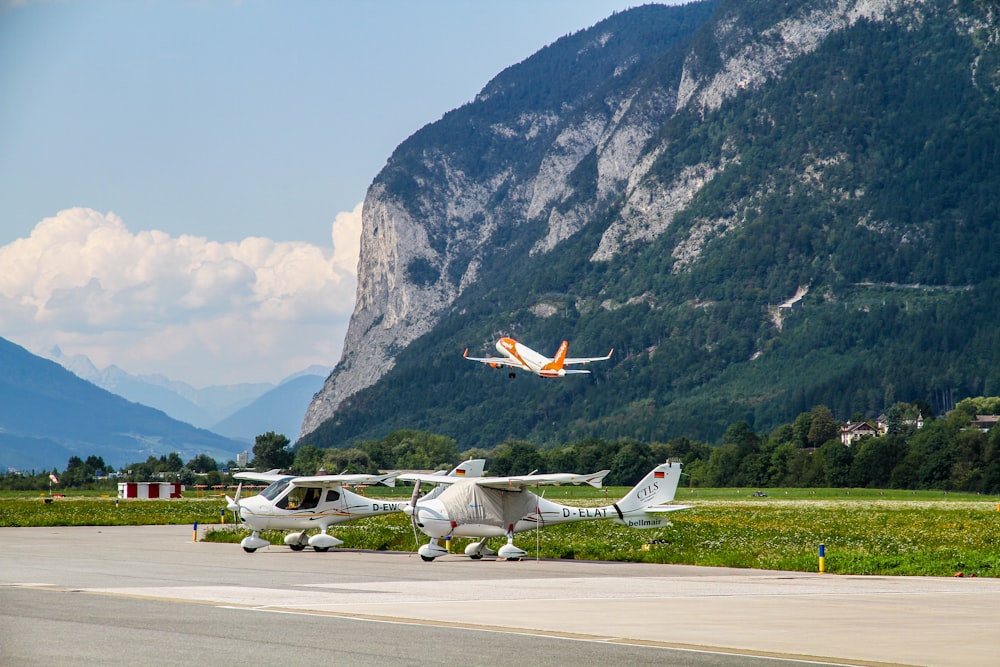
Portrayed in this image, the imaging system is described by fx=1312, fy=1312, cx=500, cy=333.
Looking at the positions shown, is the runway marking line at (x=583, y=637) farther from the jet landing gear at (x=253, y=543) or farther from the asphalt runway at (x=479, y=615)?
the jet landing gear at (x=253, y=543)

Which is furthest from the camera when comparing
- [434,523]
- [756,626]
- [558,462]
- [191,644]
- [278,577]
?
[558,462]

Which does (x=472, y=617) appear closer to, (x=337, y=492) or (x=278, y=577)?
(x=278, y=577)

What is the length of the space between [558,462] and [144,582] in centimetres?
13252

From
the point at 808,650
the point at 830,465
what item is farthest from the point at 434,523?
the point at 830,465

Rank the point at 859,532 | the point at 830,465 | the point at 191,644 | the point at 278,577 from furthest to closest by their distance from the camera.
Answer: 1. the point at 830,465
2. the point at 859,532
3. the point at 278,577
4. the point at 191,644

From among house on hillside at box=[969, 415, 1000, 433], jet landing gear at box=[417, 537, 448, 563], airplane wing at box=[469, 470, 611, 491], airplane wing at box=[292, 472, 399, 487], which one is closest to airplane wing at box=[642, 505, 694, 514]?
airplane wing at box=[469, 470, 611, 491]

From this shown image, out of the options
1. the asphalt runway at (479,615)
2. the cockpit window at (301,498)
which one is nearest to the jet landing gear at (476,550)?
the asphalt runway at (479,615)

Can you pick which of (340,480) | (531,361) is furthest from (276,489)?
(531,361)

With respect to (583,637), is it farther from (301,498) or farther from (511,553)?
(301,498)

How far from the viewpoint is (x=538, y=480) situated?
34.9m

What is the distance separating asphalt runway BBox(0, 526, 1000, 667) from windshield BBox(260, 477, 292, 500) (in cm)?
614

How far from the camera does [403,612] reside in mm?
20969

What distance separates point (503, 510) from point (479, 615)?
51.2ft

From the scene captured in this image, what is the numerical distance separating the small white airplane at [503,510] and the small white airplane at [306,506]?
1.72 meters
